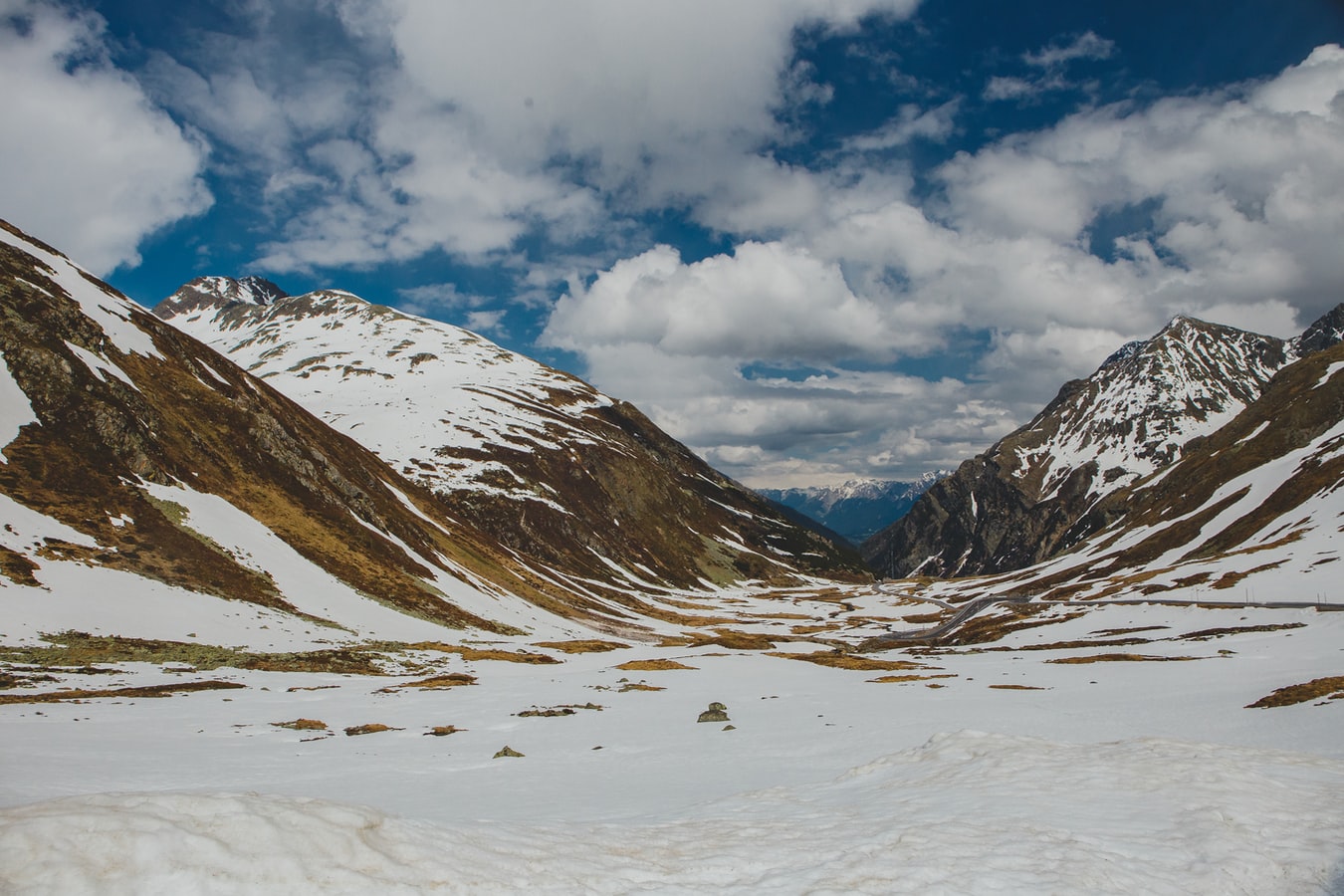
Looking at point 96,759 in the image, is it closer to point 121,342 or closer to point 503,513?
point 121,342

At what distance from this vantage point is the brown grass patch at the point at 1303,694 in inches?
1081

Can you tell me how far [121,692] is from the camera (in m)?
33.2

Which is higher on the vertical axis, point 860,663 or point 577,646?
point 577,646

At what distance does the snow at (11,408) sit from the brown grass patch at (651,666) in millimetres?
58799

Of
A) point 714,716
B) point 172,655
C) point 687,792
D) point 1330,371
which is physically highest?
point 1330,371

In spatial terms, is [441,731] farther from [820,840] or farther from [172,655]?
[172,655]

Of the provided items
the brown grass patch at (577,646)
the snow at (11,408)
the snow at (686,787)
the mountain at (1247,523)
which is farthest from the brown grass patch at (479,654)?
the mountain at (1247,523)

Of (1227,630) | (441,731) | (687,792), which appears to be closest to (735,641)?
(1227,630)

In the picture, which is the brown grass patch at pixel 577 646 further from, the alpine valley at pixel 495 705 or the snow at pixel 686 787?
the snow at pixel 686 787

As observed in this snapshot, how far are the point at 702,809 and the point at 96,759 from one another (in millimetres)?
17524

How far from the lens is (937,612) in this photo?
521 ft

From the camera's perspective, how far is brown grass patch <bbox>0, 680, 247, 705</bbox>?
29073 mm

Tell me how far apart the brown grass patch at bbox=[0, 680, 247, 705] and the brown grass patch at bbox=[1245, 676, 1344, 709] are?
49779mm

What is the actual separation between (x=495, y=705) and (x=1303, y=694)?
3680 centimetres
